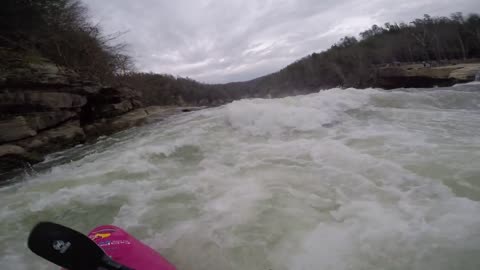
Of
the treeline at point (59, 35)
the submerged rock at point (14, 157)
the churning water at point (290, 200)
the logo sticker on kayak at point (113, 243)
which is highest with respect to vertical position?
the treeline at point (59, 35)

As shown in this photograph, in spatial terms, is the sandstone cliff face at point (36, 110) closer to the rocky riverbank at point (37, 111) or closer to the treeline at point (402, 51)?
the rocky riverbank at point (37, 111)

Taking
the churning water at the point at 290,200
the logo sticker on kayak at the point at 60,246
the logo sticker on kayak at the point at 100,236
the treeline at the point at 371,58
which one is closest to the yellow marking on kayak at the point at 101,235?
the logo sticker on kayak at the point at 100,236

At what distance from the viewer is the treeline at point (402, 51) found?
3575 centimetres

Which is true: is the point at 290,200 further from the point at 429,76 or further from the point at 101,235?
the point at 429,76

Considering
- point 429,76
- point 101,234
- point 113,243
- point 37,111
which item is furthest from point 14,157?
point 429,76

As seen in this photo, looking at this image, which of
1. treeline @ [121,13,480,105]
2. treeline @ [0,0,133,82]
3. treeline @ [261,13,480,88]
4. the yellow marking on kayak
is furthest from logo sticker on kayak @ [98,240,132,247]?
treeline @ [261,13,480,88]

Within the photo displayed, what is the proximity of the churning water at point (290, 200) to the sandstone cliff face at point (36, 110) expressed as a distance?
2.05 metres

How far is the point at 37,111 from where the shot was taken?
710 cm

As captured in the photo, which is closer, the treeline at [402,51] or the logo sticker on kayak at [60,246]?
the logo sticker on kayak at [60,246]

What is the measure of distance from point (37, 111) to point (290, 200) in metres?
7.79

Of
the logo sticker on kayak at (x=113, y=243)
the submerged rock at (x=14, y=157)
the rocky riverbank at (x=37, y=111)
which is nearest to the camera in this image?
the logo sticker on kayak at (x=113, y=243)

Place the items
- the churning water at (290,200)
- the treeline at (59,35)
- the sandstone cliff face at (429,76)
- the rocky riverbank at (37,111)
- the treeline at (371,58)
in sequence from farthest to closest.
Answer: the treeline at (371,58), the sandstone cliff face at (429,76), the treeline at (59,35), the rocky riverbank at (37,111), the churning water at (290,200)

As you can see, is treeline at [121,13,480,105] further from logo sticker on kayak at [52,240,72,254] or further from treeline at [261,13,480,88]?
logo sticker on kayak at [52,240,72,254]

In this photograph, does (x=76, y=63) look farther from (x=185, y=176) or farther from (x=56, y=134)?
(x=185, y=176)
